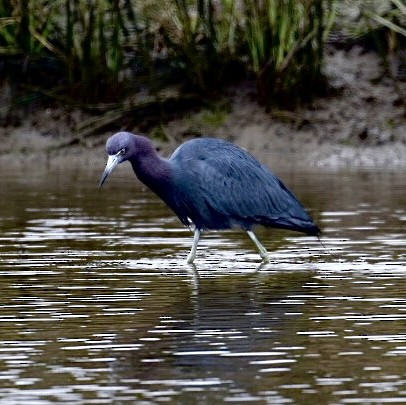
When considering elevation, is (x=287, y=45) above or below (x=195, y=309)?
above

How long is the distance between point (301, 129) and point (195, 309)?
33.8 ft

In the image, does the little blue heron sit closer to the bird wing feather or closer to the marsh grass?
the bird wing feather

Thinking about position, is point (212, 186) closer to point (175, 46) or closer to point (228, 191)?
point (228, 191)

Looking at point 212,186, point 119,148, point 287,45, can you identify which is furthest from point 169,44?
point 119,148

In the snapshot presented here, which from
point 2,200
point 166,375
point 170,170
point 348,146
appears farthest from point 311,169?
point 166,375

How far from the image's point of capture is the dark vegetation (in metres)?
18.7

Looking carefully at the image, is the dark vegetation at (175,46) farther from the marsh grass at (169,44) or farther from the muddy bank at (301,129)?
the muddy bank at (301,129)

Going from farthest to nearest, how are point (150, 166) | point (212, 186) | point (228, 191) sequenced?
point (228, 191) → point (212, 186) → point (150, 166)

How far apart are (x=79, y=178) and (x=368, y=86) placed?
3.87 meters

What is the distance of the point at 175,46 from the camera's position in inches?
756

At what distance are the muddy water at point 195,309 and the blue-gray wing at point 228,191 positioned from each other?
0.25 m

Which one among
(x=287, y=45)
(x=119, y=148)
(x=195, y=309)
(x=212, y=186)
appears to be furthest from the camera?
(x=287, y=45)

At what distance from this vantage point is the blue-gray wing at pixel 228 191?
1114cm

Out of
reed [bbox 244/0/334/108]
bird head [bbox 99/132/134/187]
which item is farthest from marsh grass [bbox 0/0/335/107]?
bird head [bbox 99/132/134/187]
